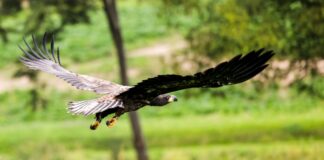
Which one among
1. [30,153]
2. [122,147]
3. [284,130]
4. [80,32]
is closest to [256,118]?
[284,130]

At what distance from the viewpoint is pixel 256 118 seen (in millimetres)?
27453

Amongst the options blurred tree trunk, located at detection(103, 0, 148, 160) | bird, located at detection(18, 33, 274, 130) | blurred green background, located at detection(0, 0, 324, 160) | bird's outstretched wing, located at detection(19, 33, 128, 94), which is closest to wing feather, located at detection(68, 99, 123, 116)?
bird, located at detection(18, 33, 274, 130)

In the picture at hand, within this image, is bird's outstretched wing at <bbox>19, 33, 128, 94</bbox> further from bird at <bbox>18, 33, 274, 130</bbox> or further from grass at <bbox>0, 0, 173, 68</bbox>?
grass at <bbox>0, 0, 173, 68</bbox>

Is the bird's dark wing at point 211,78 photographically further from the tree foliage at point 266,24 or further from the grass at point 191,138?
the grass at point 191,138

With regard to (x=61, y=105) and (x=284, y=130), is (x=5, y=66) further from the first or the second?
(x=284, y=130)

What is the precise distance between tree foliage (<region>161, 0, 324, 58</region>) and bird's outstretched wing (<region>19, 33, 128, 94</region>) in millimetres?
9300

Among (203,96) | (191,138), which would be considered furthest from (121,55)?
(203,96)

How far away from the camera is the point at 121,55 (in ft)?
70.7

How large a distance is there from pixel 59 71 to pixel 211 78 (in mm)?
2500

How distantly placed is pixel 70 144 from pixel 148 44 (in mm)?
14630

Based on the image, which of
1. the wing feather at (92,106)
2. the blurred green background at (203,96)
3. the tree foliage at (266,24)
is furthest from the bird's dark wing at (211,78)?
the tree foliage at (266,24)

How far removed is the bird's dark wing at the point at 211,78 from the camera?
7.17 metres

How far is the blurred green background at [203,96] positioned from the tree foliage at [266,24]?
0.08 ft

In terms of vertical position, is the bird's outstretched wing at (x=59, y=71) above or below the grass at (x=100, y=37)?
below
